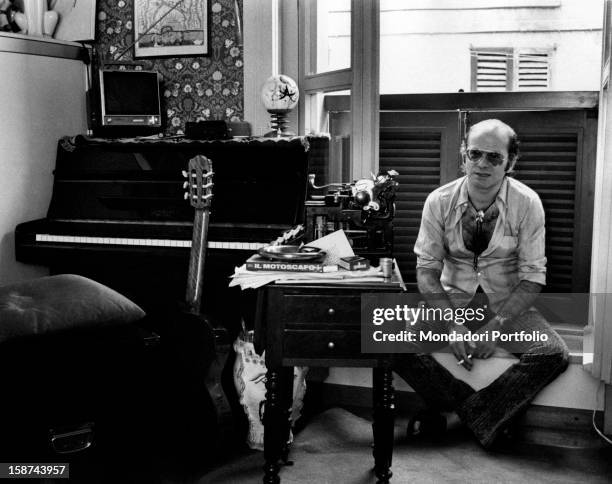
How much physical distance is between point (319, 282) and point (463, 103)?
6.54 feet

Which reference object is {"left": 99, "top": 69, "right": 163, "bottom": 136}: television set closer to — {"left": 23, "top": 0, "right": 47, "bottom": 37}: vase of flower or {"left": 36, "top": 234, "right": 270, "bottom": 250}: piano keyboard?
{"left": 23, "top": 0, "right": 47, "bottom": 37}: vase of flower

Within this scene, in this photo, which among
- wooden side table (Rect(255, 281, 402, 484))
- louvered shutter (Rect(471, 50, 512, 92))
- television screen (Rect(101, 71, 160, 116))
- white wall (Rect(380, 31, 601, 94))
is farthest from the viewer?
white wall (Rect(380, 31, 601, 94))

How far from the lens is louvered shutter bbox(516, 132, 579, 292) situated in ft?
12.1

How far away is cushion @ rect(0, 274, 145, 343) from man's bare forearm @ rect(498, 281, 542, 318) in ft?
4.09

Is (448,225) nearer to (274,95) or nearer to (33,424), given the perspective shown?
(274,95)

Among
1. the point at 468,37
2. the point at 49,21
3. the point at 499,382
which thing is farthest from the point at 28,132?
the point at 468,37

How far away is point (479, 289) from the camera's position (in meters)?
2.65

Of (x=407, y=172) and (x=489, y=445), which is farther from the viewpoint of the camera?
(x=407, y=172)

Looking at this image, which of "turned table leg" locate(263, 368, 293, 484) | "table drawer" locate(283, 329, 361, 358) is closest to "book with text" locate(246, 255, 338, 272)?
"table drawer" locate(283, 329, 361, 358)

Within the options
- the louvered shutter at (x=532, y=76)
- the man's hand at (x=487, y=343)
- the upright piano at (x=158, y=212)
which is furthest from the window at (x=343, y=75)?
the louvered shutter at (x=532, y=76)

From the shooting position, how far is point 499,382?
8.26ft

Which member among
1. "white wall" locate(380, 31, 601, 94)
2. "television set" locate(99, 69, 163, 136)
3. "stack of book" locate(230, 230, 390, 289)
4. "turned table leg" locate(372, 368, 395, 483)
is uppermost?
"white wall" locate(380, 31, 601, 94)

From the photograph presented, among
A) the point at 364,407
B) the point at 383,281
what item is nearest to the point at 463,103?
the point at 364,407

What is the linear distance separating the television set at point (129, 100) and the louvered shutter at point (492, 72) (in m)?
2.08
